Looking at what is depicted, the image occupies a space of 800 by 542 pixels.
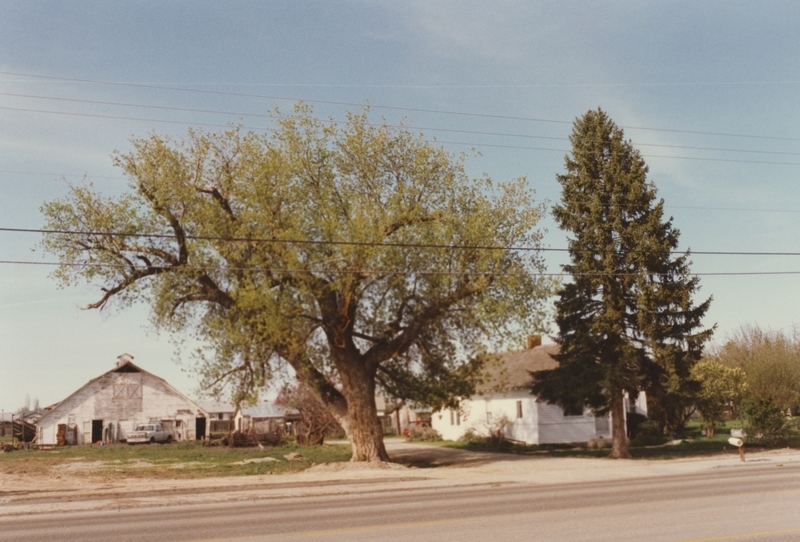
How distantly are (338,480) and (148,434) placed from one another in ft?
120

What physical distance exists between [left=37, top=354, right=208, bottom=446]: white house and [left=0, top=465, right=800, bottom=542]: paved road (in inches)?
1707

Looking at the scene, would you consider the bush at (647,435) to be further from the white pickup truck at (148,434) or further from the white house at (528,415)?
the white pickup truck at (148,434)

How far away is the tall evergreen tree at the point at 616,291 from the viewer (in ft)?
101

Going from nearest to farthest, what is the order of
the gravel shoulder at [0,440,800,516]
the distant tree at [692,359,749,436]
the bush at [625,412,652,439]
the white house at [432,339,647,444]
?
the gravel shoulder at [0,440,800,516], the white house at [432,339,647,444], the bush at [625,412,652,439], the distant tree at [692,359,749,436]

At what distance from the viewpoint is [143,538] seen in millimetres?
12078

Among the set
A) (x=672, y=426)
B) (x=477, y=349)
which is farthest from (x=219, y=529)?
(x=672, y=426)

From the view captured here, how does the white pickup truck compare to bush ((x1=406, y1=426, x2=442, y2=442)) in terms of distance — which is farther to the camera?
the white pickup truck

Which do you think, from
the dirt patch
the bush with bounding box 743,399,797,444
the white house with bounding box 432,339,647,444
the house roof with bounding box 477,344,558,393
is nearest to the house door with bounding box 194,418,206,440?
the white house with bounding box 432,339,647,444

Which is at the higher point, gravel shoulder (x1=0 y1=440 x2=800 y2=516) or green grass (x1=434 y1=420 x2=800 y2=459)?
gravel shoulder (x1=0 y1=440 x2=800 y2=516)

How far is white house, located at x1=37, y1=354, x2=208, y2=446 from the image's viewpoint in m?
57.8

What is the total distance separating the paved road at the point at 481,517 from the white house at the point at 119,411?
43354 millimetres

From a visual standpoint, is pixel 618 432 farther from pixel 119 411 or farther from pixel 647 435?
pixel 119 411

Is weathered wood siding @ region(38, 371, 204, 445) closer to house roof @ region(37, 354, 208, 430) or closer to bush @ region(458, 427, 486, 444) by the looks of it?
house roof @ region(37, 354, 208, 430)

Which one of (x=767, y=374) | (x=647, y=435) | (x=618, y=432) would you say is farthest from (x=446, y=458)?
(x=767, y=374)
